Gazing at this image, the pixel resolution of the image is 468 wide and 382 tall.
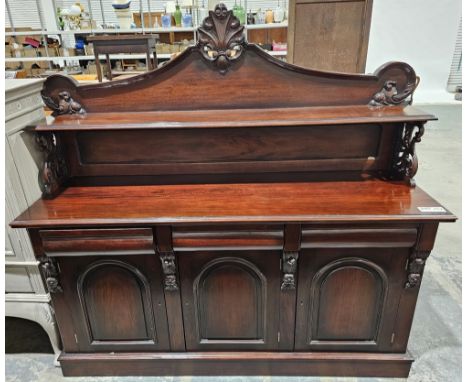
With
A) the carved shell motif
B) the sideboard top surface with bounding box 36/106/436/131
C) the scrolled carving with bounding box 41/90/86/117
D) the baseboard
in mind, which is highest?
the carved shell motif

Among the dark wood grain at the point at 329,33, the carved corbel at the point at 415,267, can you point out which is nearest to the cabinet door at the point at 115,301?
the carved corbel at the point at 415,267

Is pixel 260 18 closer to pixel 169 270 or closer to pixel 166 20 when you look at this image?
pixel 166 20

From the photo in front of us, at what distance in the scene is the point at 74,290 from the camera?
4.82ft

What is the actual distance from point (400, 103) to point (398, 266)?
0.67 metres

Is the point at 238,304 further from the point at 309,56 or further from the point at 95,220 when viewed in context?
the point at 309,56

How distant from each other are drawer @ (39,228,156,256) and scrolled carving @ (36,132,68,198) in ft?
0.78

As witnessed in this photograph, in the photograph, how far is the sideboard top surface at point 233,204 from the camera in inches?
50.3

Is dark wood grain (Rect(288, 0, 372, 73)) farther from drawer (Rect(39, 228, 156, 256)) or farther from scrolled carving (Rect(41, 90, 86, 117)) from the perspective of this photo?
drawer (Rect(39, 228, 156, 256))

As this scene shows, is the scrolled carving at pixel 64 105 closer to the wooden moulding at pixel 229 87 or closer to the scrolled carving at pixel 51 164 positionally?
the wooden moulding at pixel 229 87

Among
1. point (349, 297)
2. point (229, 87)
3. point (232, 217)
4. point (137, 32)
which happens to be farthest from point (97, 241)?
point (137, 32)

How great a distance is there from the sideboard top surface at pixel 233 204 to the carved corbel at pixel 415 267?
0.54ft

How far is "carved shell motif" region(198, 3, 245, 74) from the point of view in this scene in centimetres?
136

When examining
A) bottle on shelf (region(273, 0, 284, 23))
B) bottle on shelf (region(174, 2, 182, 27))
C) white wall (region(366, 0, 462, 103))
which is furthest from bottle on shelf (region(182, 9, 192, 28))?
white wall (region(366, 0, 462, 103))
